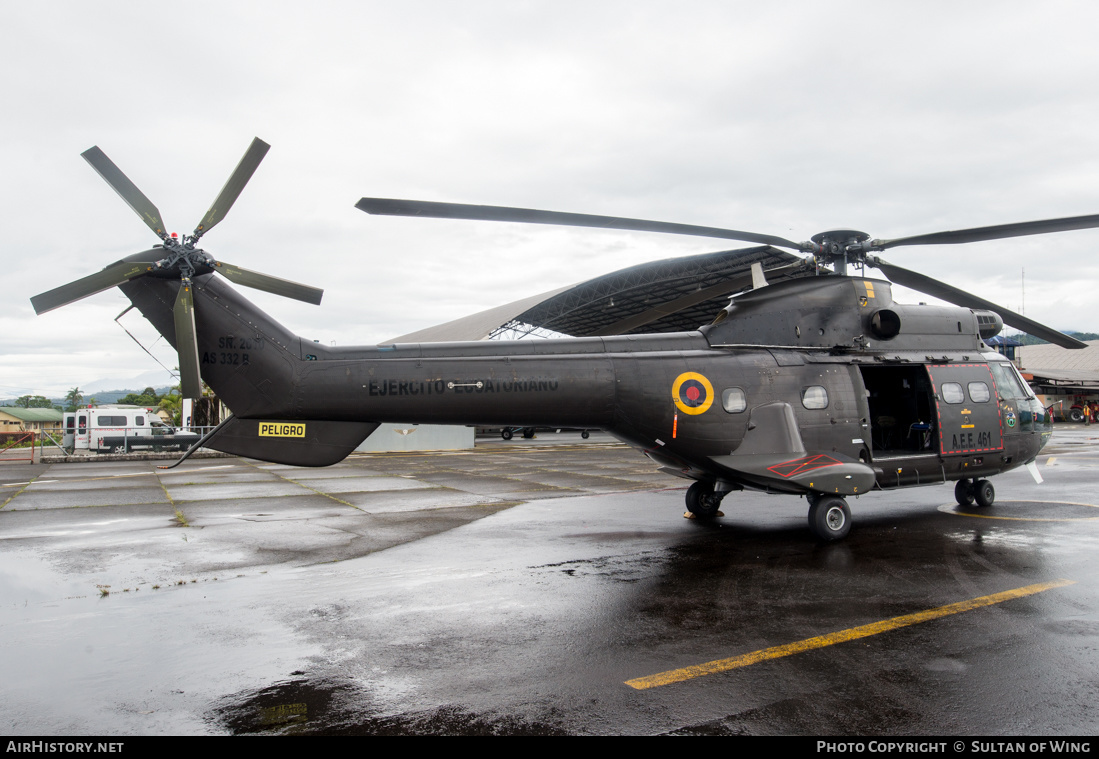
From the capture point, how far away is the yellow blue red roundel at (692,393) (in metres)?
10.2

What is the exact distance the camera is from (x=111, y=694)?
506 cm

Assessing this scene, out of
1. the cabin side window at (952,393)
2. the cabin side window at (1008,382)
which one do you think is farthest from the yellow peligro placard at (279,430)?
the cabin side window at (1008,382)

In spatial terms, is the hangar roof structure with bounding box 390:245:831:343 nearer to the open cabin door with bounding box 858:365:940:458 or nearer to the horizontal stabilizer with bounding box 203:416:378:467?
the open cabin door with bounding box 858:365:940:458

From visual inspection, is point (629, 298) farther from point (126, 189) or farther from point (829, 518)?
point (126, 189)

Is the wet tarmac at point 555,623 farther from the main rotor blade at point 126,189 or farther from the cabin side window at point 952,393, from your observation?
the main rotor blade at point 126,189

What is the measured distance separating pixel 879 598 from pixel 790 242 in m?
5.67

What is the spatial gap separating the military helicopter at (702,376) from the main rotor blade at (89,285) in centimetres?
2

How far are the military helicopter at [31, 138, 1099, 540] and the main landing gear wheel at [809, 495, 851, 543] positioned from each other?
0.11 feet

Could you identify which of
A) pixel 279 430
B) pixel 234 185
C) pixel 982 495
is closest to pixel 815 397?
pixel 982 495

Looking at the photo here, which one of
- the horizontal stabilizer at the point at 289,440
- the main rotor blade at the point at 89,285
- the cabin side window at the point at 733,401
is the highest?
the main rotor blade at the point at 89,285

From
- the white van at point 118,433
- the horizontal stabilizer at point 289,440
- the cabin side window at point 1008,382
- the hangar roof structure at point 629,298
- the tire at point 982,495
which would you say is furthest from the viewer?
the hangar roof structure at point 629,298

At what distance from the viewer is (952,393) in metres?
11.6

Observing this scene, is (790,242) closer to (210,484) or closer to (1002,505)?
(1002,505)
